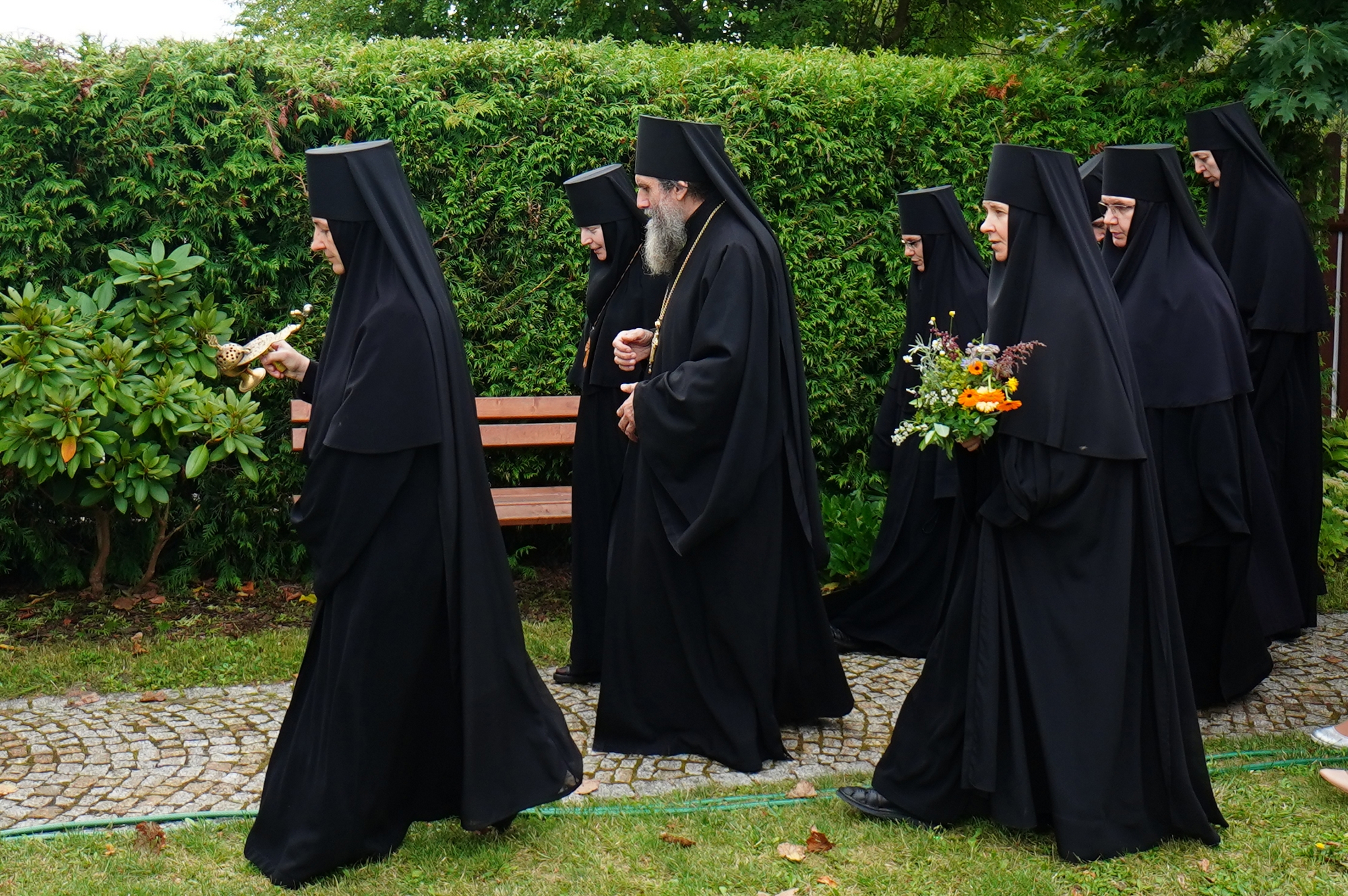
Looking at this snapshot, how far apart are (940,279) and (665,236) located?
2056 millimetres

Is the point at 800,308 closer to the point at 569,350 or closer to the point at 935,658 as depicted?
the point at 569,350

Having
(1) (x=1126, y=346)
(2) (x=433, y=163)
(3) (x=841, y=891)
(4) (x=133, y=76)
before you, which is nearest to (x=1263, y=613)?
(1) (x=1126, y=346)

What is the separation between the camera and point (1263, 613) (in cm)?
638

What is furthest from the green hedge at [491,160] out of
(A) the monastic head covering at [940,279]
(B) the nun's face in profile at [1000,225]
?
(B) the nun's face in profile at [1000,225]

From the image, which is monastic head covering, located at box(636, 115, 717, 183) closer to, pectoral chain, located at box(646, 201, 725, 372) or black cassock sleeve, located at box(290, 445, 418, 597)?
pectoral chain, located at box(646, 201, 725, 372)

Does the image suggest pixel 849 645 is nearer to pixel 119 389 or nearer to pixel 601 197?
pixel 601 197

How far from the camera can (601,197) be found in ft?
19.6

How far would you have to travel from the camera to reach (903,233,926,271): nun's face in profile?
22.1ft

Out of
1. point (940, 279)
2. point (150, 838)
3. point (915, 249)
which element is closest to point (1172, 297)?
point (940, 279)

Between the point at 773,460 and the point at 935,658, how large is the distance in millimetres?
1113

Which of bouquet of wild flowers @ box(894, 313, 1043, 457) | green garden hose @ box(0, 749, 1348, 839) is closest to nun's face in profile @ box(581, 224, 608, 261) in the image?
bouquet of wild flowers @ box(894, 313, 1043, 457)

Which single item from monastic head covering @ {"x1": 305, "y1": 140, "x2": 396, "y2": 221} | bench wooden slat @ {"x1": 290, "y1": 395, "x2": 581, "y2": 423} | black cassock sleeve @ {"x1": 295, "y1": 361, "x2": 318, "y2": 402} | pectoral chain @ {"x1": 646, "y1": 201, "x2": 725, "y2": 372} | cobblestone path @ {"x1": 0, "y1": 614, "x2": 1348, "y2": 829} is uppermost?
monastic head covering @ {"x1": 305, "y1": 140, "x2": 396, "y2": 221}

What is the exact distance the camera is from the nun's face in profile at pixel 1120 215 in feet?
18.7

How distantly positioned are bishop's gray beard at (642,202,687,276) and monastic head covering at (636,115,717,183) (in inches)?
5.5
